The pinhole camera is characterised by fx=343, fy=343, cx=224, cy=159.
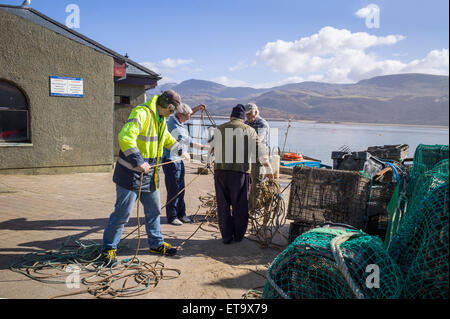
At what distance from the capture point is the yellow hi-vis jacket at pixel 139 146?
3.67 meters

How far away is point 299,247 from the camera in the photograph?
2793mm

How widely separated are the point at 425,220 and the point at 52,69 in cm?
945

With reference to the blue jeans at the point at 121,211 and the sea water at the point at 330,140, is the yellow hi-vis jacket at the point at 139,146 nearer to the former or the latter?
the blue jeans at the point at 121,211

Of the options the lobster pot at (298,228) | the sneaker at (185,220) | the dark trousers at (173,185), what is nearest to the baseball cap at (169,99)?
the dark trousers at (173,185)

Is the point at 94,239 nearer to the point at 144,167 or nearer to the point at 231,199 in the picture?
the point at 144,167

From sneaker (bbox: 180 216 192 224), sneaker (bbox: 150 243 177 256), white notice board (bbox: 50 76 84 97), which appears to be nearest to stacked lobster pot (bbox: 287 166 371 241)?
sneaker (bbox: 150 243 177 256)

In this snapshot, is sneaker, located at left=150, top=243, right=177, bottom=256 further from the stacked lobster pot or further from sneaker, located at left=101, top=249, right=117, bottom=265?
the stacked lobster pot

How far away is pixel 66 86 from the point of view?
9.43 m

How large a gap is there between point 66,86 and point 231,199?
6.88 metres

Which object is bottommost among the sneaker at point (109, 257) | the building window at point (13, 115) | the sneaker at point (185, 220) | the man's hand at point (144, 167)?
the sneaker at point (185, 220)

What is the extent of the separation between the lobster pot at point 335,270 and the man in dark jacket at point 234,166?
1923 millimetres

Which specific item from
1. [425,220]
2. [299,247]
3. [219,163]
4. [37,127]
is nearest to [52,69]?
[37,127]

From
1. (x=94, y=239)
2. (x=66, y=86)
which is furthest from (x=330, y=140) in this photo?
(x=94, y=239)
